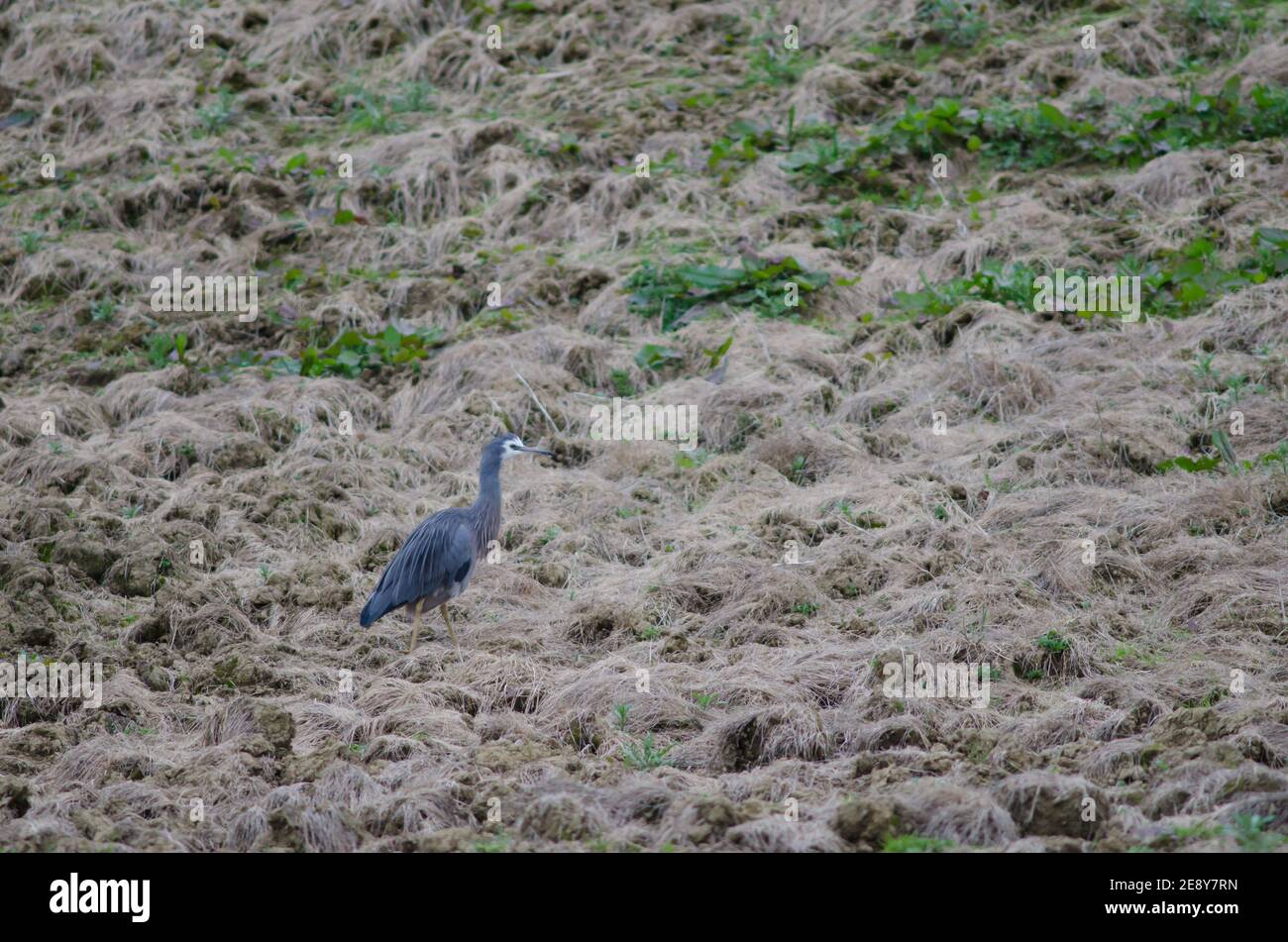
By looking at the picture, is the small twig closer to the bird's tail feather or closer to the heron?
the heron

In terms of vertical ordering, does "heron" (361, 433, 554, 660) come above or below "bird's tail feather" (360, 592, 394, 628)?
above

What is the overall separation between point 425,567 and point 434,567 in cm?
4

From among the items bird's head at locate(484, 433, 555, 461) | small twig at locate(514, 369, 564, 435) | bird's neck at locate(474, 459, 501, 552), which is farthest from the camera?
small twig at locate(514, 369, 564, 435)

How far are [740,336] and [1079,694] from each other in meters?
4.46

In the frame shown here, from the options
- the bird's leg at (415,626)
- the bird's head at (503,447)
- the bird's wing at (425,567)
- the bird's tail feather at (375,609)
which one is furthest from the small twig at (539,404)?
the bird's tail feather at (375,609)

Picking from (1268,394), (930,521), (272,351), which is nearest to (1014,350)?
(1268,394)

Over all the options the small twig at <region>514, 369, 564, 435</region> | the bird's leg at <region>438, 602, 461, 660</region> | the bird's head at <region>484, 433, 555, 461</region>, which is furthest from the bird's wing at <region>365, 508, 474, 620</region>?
the small twig at <region>514, 369, 564, 435</region>

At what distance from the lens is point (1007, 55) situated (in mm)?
11516

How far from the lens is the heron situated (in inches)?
254

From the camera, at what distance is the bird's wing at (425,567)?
21.1ft

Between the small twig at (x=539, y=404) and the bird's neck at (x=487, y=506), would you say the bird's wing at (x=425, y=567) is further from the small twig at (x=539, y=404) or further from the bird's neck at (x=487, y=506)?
the small twig at (x=539, y=404)

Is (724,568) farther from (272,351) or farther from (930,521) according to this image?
(272,351)

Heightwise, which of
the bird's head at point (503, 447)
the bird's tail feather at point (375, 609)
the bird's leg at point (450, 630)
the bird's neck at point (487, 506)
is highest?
the bird's head at point (503, 447)

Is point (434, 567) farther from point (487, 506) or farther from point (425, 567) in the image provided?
point (487, 506)
